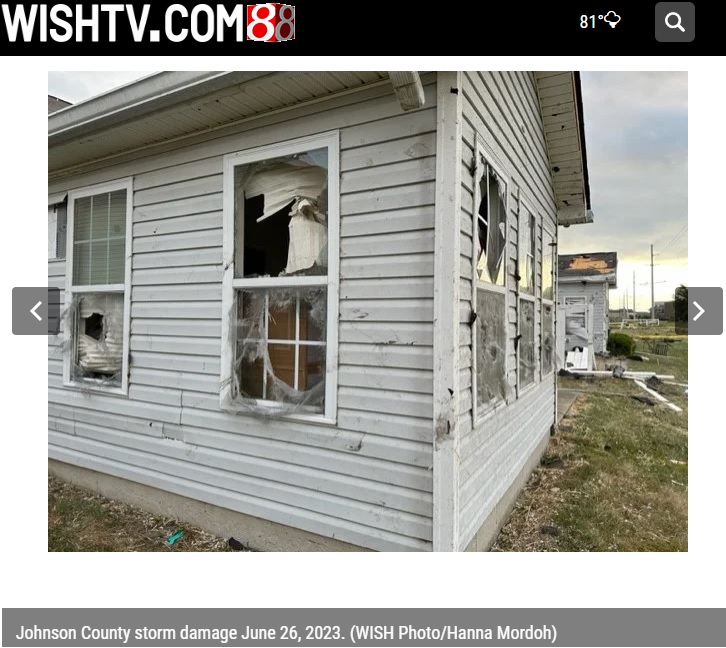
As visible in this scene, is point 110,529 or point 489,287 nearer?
point 489,287

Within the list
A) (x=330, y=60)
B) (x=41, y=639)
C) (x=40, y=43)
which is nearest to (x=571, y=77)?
(x=330, y=60)

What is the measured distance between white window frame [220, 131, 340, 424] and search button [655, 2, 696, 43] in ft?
5.18

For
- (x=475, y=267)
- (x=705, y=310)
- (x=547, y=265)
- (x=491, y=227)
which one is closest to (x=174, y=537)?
(x=475, y=267)

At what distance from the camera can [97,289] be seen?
147 inches

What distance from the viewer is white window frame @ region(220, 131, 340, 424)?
2.52 meters

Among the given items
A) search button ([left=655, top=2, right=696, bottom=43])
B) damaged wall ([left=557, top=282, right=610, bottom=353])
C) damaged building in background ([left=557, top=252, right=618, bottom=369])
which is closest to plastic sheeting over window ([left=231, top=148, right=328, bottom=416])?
search button ([left=655, top=2, right=696, bottom=43])

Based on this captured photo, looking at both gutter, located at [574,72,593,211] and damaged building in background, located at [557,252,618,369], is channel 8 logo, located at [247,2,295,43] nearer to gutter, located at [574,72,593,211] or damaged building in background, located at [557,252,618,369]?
gutter, located at [574,72,593,211]

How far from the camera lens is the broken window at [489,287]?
8.63 feet

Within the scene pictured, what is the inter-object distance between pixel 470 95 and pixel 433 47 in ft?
4.00

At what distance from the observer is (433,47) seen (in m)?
1.41

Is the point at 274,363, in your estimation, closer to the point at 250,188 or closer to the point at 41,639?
the point at 250,188

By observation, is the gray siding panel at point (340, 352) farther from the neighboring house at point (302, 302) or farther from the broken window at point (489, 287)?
the broken window at point (489, 287)

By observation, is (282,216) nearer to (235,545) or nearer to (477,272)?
(477,272)

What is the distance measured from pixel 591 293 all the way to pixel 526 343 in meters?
14.3
